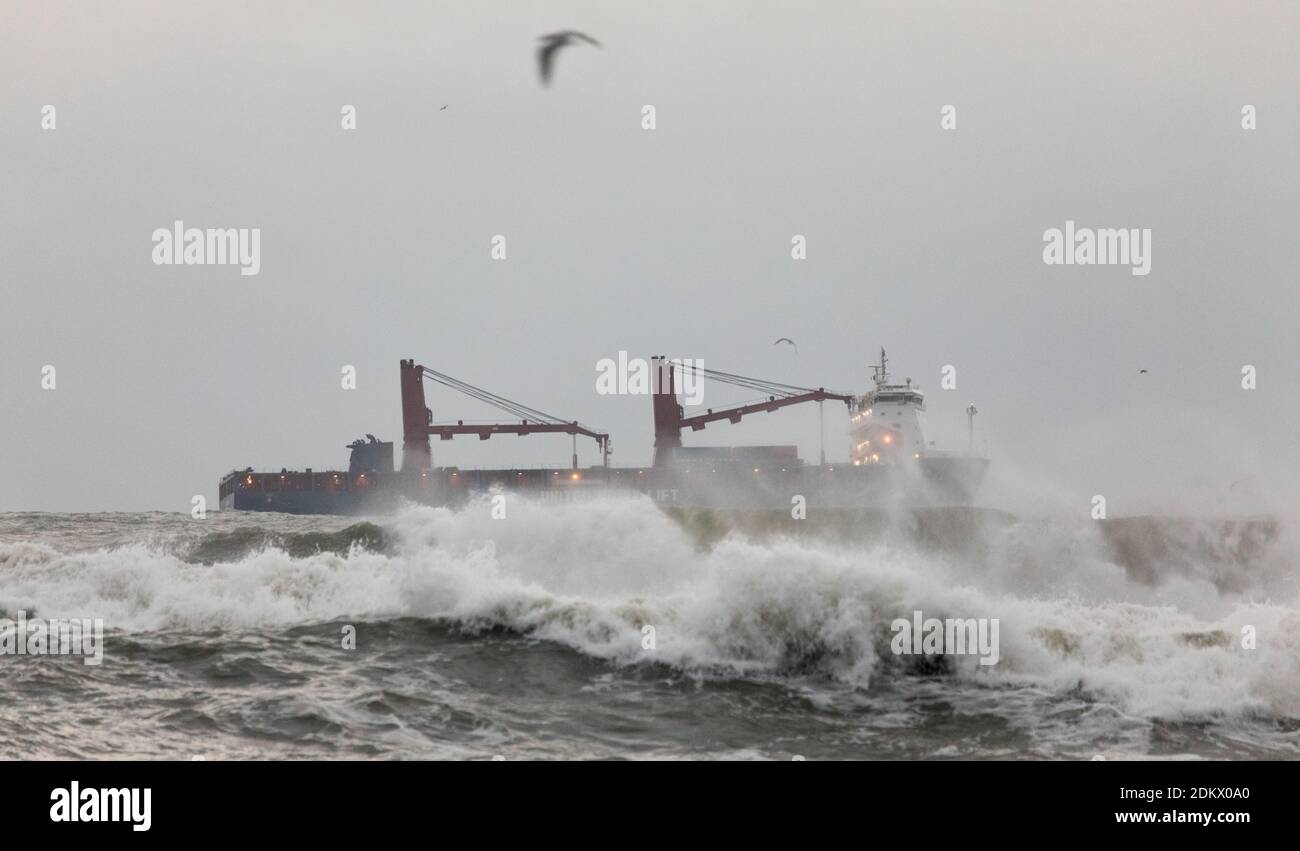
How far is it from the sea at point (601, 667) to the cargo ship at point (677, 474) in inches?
2067

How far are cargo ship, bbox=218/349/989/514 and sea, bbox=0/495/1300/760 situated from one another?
5250cm

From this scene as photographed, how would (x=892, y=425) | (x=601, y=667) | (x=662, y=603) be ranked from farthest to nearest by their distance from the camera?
(x=892, y=425)
(x=662, y=603)
(x=601, y=667)

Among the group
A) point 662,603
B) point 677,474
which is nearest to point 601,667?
point 662,603

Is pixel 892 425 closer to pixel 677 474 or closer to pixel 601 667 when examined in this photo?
pixel 677 474

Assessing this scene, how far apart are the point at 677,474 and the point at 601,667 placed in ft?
208

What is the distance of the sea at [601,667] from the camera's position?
424 inches

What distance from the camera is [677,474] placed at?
7762cm

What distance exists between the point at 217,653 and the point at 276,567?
4601 millimetres

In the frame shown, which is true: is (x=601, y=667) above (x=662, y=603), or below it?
below

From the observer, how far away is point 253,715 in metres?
11.4

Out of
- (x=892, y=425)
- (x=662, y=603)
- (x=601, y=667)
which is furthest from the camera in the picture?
(x=892, y=425)

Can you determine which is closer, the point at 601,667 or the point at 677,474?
the point at 601,667

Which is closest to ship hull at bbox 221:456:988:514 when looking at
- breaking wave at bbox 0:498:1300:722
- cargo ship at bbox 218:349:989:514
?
cargo ship at bbox 218:349:989:514
